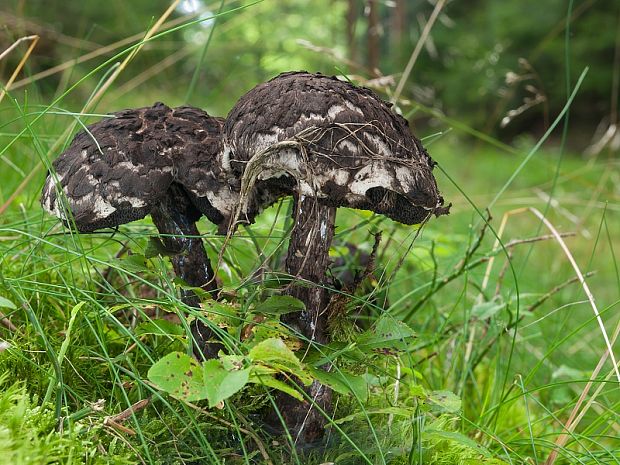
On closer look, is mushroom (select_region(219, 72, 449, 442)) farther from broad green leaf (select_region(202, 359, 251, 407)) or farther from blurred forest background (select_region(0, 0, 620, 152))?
blurred forest background (select_region(0, 0, 620, 152))

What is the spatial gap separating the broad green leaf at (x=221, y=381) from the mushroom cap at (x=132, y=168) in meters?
0.62

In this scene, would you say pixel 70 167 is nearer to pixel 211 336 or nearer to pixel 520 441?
pixel 211 336

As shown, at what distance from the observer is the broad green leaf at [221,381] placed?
1448 millimetres

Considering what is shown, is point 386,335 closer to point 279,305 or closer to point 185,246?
point 279,305

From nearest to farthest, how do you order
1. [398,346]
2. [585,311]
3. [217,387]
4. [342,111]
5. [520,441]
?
[217,387] → [342,111] → [398,346] → [520,441] → [585,311]

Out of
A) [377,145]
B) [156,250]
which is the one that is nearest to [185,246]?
[156,250]

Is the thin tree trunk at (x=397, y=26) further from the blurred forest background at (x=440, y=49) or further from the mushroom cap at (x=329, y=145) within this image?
the mushroom cap at (x=329, y=145)

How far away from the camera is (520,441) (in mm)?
2117

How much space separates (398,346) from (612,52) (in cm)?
1466

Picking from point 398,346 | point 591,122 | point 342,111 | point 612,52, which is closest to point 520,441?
point 398,346

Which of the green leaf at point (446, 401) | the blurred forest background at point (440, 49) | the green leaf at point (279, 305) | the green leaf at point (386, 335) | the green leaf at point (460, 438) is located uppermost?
the green leaf at point (279, 305)

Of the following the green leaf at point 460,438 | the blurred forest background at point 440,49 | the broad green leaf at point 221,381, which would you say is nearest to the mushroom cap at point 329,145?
the broad green leaf at point 221,381

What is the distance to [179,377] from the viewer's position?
1.57 m

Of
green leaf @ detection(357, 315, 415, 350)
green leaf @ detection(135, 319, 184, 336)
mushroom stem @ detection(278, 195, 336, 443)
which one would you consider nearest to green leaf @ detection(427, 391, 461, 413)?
green leaf @ detection(357, 315, 415, 350)
